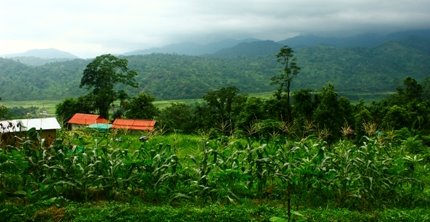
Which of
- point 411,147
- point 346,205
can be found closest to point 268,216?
point 346,205

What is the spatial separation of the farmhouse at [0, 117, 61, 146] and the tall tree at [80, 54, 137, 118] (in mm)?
30864

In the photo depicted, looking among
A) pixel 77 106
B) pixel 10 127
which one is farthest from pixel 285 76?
pixel 10 127

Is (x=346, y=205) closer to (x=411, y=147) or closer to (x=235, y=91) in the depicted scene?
(x=411, y=147)

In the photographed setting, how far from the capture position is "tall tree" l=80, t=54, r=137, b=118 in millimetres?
43312

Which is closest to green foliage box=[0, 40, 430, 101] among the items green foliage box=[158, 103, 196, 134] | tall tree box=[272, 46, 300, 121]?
green foliage box=[158, 103, 196, 134]

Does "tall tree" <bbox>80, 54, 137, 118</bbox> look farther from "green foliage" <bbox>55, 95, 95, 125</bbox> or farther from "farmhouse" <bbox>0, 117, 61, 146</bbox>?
"farmhouse" <bbox>0, 117, 61, 146</bbox>

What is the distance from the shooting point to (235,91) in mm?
45781

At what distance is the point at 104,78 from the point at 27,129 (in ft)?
114

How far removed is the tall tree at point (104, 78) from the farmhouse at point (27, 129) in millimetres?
30864

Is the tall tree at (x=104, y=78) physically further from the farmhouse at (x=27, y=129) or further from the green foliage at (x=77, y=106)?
the farmhouse at (x=27, y=129)

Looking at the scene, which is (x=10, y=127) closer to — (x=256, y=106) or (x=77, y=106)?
(x=256, y=106)

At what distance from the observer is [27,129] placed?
32.7ft

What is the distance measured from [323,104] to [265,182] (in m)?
24.7

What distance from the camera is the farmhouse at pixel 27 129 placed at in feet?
30.1
